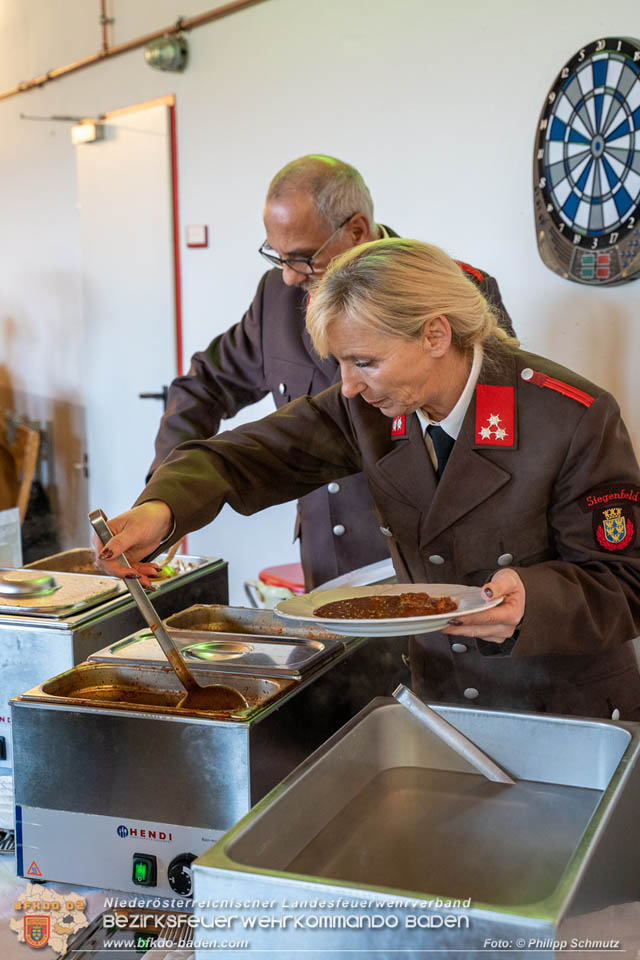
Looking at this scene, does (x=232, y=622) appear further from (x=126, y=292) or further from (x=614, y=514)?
(x=126, y=292)

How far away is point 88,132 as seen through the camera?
4820 mm

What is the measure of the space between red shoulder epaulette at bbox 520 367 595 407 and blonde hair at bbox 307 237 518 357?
0.13 m

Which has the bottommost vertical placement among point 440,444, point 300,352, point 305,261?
point 440,444

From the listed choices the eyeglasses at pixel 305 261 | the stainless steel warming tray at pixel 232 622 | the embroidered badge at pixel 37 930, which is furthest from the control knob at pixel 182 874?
the eyeglasses at pixel 305 261

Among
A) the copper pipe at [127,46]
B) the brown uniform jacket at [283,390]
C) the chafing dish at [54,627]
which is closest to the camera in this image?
the chafing dish at [54,627]

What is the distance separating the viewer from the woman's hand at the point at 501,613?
134 cm

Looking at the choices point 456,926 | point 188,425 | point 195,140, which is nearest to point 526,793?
point 456,926

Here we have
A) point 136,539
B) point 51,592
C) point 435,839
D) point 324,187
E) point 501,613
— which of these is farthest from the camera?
point 324,187

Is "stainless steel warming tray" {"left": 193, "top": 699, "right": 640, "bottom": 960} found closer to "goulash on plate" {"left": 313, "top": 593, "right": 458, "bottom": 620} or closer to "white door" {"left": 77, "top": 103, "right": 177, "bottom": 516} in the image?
"goulash on plate" {"left": 313, "top": 593, "right": 458, "bottom": 620}

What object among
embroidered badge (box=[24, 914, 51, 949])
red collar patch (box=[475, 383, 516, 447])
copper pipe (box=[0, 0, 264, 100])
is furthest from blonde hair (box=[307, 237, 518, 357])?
copper pipe (box=[0, 0, 264, 100])

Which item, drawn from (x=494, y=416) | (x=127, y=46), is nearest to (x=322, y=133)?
(x=127, y=46)

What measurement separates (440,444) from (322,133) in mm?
2332

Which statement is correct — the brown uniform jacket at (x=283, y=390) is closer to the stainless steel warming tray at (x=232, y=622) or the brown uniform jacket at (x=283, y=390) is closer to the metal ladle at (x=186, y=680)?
the stainless steel warming tray at (x=232, y=622)

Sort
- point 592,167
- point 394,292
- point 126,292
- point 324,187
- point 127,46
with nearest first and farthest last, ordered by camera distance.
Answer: point 394,292
point 324,187
point 592,167
point 127,46
point 126,292
